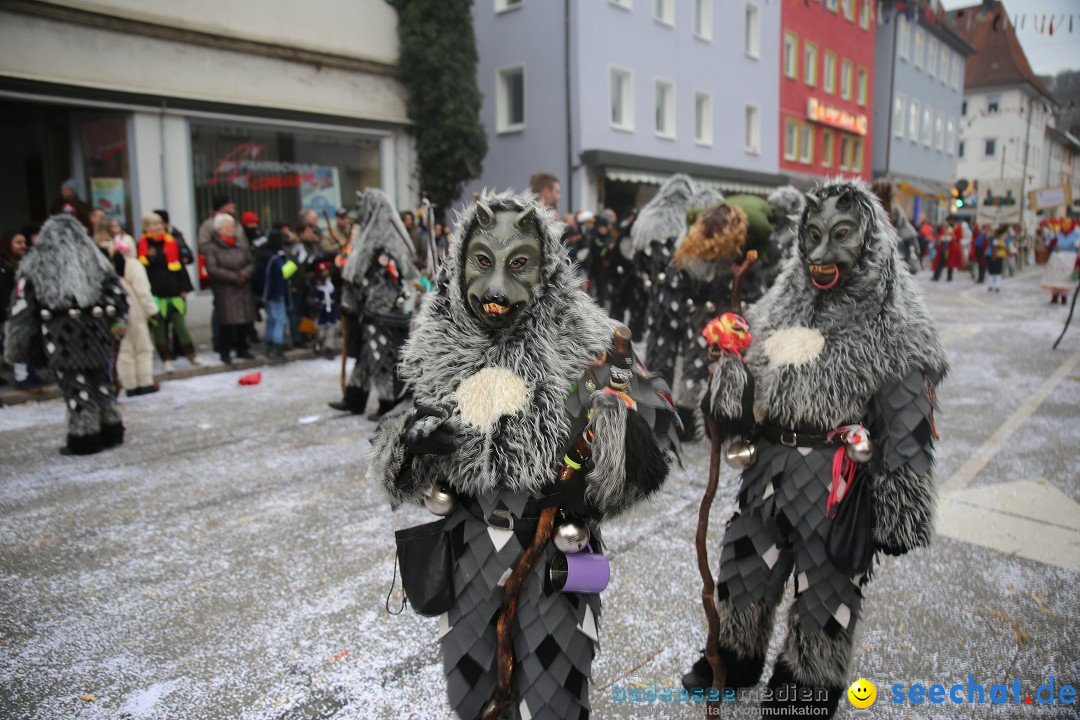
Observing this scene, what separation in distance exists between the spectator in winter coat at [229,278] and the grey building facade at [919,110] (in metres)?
30.7

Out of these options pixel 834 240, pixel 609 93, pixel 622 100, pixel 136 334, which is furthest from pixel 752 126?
pixel 834 240

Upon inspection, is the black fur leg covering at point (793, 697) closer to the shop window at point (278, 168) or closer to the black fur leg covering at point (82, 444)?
the black fur leg covering at point (82, 444)

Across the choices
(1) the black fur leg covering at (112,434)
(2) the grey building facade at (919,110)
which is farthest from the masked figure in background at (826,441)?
(2) the grey building facade at (919,110)

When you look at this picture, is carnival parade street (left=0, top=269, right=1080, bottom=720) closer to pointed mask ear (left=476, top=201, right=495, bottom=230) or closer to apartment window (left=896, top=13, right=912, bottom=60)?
pointed mask ear (left=476, top=201, right=495, bottom=230)

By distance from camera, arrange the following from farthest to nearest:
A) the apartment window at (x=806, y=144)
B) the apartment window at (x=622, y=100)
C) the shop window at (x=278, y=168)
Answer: the apartment window at (x=806, y=144), the apartment window at (x=622, y=100), the shop window at (x=278, y=168)

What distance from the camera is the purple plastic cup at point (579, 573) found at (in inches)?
84.2

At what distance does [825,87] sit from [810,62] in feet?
5.81

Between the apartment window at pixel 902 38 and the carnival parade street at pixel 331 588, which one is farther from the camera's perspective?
the apartment window at pixel 902 38

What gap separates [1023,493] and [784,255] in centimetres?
275

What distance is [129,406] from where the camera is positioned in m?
7.81

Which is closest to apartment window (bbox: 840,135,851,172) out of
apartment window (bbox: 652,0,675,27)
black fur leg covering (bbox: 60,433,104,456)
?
apartment window (bbox: 652,0,675,27)

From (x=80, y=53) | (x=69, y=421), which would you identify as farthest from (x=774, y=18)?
(x=69, y=421)

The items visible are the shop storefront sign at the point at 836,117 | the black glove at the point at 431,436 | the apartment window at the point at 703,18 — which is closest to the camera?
the black glove at the point at 431,436

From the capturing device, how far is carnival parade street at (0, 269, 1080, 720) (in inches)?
121
